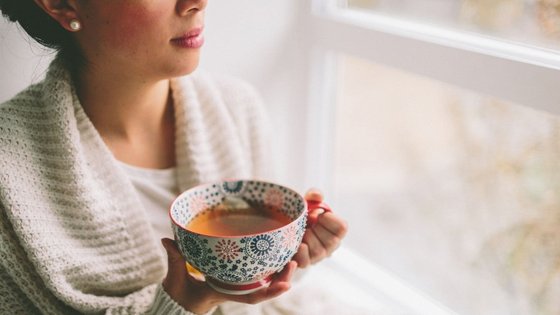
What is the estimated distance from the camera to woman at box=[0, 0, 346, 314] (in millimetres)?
827

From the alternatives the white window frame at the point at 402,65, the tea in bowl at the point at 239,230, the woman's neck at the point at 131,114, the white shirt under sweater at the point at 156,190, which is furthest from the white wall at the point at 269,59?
the tea in bowl at the point at 239,230

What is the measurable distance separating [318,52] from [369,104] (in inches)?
6.9

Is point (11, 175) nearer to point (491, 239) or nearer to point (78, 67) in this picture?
point (78, 67)

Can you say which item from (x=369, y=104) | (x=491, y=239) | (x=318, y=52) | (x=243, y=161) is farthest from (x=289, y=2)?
(x=491, y=239)

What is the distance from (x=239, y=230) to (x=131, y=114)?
304 millimetres

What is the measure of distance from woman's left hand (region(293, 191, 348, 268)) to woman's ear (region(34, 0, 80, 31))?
425mm

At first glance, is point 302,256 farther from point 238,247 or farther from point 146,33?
point 146,33

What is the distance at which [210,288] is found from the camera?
0.79m

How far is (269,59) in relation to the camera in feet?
4.17

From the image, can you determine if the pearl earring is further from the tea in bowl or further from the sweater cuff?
the sweater cuff

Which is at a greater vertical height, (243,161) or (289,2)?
(289,2)

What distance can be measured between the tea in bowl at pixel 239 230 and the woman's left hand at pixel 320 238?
0.02 metres

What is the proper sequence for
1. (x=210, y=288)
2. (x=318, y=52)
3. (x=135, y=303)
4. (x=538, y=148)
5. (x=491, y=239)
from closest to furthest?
1. (x=210, y=288)
2. (x=135, y=303)
3. (x=538, y=148)
4. (x=491, y=239)
5. (x=318, y=52)

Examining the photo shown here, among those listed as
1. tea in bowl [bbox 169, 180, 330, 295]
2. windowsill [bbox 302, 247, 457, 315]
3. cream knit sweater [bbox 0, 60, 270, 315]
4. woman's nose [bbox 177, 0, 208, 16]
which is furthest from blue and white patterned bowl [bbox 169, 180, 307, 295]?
windowsill [bbox 302, 247, 457, 315]
